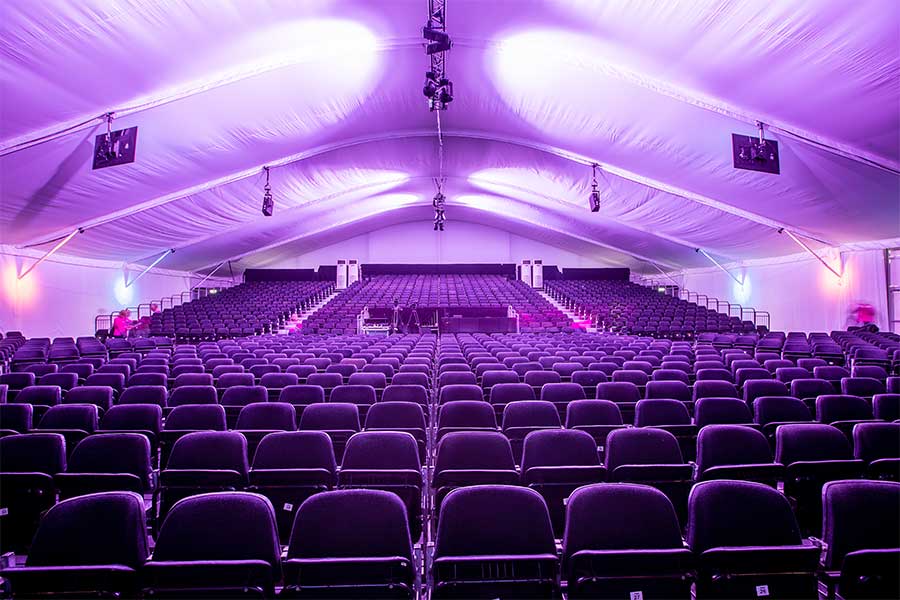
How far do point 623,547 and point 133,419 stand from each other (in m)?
4.73

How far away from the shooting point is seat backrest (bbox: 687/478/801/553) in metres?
2.58

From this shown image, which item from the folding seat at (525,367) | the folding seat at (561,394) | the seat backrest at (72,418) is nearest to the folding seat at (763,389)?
the folding seat at (561,394)

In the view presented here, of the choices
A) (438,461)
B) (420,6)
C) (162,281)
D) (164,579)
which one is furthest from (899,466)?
(162,281)

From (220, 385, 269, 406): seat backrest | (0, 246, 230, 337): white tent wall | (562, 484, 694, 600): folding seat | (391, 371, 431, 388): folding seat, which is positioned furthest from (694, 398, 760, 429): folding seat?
(0, 246, 230, 337): white tent wall

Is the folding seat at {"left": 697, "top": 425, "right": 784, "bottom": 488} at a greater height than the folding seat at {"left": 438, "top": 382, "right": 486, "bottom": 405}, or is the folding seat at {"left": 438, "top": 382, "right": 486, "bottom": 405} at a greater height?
the folding seat at {"left": 438, "top": 382, "right": 486, "bottom": 405}

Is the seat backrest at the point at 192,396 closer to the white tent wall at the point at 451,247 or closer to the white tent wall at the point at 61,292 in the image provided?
the white tent wall at the point at 61,292

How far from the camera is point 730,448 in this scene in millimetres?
3955

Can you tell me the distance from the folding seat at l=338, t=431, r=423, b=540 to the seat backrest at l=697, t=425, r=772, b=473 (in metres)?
2.22

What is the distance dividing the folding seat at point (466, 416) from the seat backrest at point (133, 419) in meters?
2.84

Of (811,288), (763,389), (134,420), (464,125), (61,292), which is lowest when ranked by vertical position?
(134,420)

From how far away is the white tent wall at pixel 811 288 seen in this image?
1705 centimetres

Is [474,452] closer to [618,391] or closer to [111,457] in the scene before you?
[111,457]

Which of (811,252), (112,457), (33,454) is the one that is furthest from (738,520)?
(811,252)

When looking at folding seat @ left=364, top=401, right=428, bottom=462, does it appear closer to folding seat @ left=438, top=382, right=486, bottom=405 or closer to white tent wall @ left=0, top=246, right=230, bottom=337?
folding seat @ left=438, top=382, right=486, bottom=405
